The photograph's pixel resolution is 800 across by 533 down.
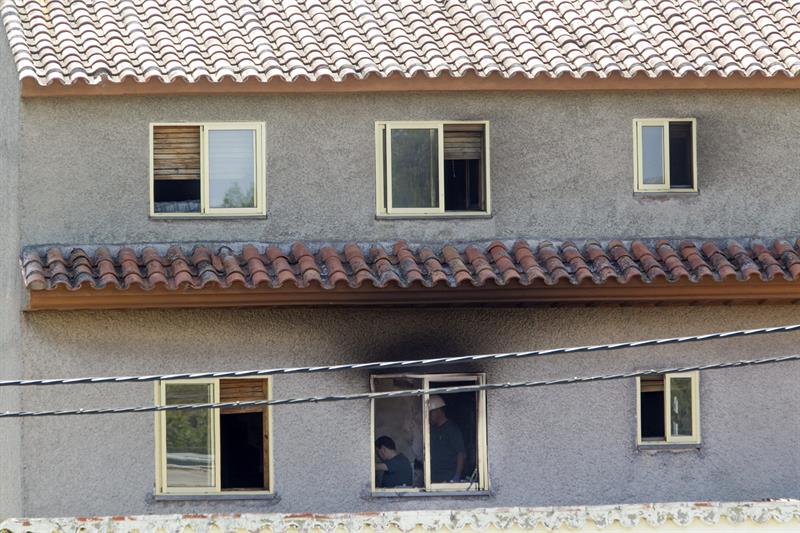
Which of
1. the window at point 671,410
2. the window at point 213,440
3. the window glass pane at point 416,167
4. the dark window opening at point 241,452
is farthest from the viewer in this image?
the window glass pane at point 416,167

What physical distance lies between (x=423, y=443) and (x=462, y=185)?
2.73 m

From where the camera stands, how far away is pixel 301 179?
1934 centimetres

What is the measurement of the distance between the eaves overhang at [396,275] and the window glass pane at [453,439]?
112 cm

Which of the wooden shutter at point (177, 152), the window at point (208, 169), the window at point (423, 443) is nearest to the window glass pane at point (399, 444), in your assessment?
the window at point (423, 443)

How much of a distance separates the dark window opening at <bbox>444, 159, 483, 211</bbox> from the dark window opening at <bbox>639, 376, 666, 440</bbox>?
2526mm

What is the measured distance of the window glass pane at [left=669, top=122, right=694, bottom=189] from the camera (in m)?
19.8

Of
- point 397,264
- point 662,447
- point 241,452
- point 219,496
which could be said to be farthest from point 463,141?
point 219,496

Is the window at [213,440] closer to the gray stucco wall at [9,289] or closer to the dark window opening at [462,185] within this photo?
the gray stucco wall at [9,289]

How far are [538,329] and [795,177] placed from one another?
10.7ft

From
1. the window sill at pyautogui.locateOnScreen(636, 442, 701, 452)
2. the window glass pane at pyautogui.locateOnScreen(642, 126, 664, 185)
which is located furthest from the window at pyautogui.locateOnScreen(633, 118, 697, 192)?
the window sill at pyautogui.locateOnScreen(636, 442, 701, 452)

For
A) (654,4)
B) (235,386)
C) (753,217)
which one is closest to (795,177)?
(753,217)

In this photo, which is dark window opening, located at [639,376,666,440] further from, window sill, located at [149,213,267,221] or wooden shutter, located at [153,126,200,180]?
wooden shutter, located at [153,126,200,180]

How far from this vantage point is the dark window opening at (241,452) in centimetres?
1898

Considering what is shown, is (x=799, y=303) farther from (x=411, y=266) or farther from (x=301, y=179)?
(x=301, y=179)
